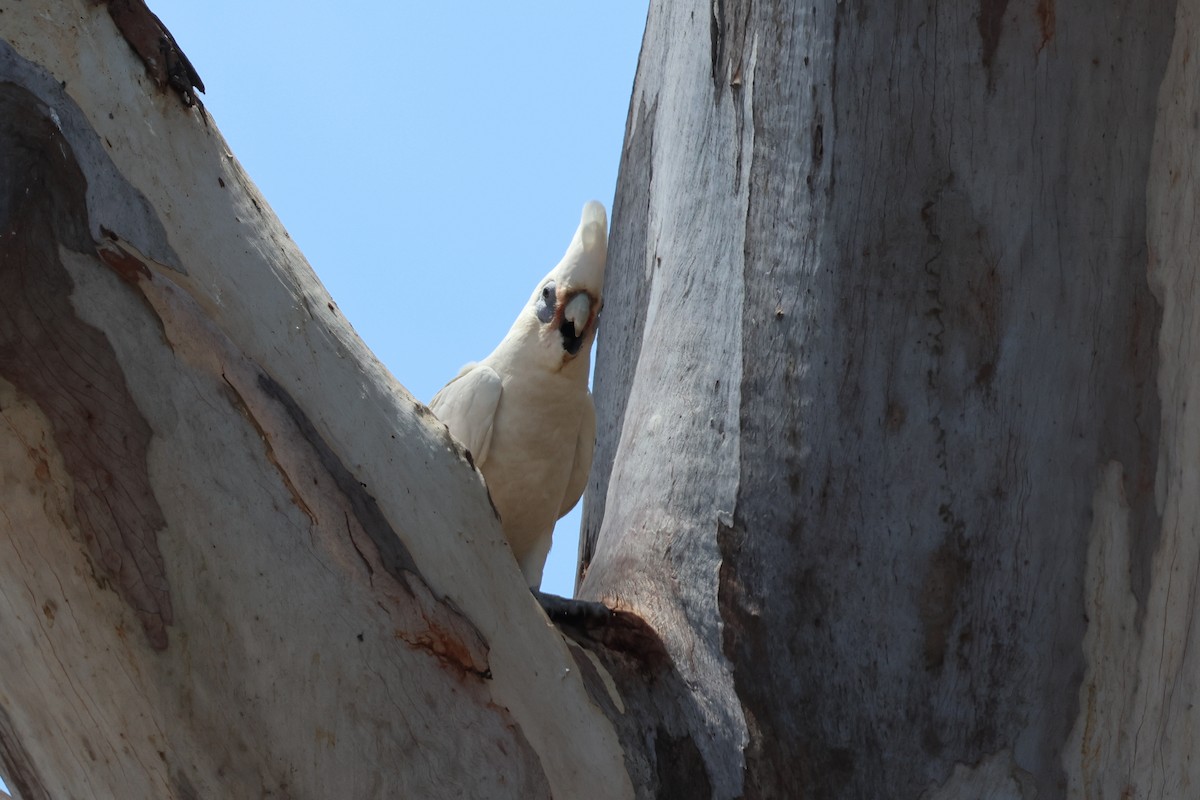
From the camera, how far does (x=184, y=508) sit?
1.16 metres

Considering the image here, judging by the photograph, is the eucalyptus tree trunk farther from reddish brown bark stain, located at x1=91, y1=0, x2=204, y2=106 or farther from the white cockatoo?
the white cockatoo

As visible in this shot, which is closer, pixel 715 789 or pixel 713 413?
pixel 715 789

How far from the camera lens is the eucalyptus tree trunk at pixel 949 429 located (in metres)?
1.36

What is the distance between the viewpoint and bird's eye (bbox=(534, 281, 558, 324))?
241cm

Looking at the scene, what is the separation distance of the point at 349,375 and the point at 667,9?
954 mm

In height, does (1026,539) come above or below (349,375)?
below

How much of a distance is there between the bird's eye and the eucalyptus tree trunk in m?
0.88

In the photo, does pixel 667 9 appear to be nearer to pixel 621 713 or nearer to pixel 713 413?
pixel 713 413

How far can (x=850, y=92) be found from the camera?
1481 mm

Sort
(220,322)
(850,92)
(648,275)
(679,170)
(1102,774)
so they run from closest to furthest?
(220,322), (1102,774), (850,92), (679,170), (648,275)

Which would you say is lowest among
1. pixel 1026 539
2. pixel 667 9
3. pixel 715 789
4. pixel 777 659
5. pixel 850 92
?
pixel 715 789

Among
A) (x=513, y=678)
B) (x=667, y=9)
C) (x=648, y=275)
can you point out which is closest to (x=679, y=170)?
(x=648, y=275)

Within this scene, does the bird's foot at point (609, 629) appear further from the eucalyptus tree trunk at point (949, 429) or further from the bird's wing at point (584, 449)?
the bird's wing at point (584, 449)

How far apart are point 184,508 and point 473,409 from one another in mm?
1223
